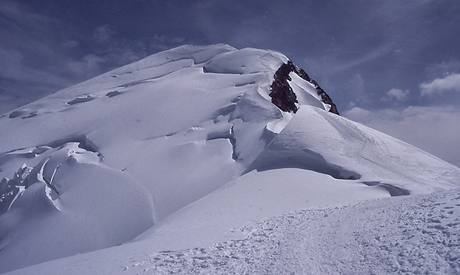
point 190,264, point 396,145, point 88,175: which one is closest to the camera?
point 190,264

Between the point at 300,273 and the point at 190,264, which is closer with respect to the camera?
the point at 300,273

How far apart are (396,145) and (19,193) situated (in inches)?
886

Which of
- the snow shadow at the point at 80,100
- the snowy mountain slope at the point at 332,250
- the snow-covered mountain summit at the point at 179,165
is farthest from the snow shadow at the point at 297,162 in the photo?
the snow shadow at the point at 80,100

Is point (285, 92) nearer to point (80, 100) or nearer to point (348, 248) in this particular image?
point (80, 100)

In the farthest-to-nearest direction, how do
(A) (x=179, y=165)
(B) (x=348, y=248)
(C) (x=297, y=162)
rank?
(A) (x=179, y=165) → (C) (x=297, y=162) → (B) (x=348, y=248)

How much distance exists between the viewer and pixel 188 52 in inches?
1747

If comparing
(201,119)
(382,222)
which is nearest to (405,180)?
(382,222)

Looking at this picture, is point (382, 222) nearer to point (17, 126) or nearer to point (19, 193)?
point (19, 193)

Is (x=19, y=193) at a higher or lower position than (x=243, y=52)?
lower

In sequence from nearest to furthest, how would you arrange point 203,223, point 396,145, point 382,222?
point 382,222 → point 203,223 → point 396,145

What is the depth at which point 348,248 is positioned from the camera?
31.7ft

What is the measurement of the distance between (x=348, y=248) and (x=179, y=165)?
45.3 feet

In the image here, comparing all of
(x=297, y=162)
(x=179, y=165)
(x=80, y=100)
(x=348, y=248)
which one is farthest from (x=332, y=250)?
(x=80, y=100)

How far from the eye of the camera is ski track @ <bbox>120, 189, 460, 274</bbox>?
841 cm
